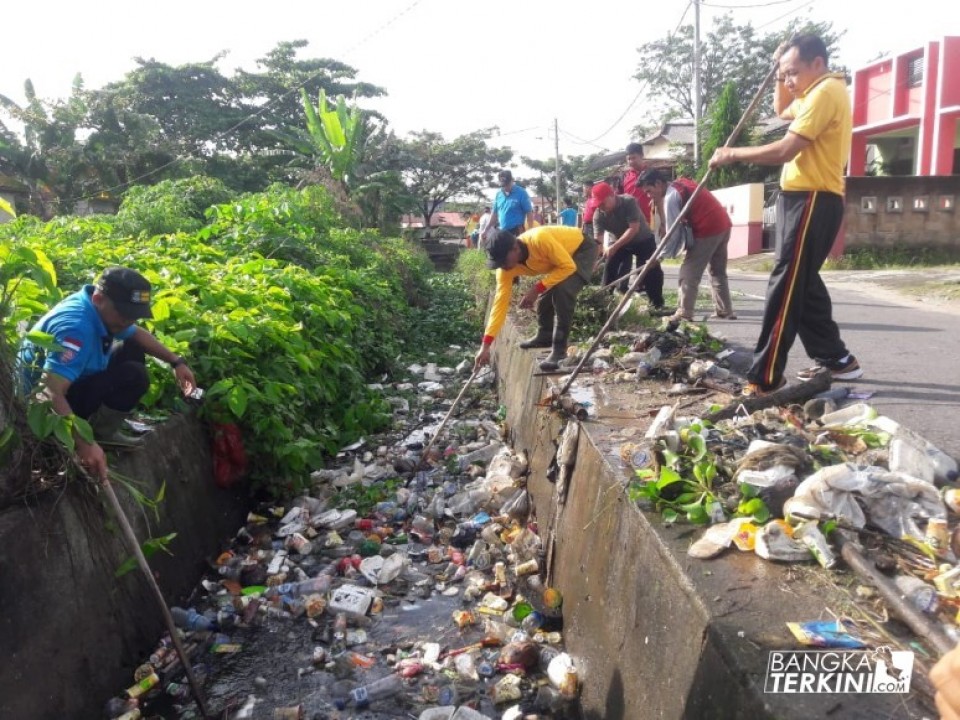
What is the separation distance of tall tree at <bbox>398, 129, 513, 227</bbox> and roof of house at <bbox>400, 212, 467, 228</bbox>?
3452mm

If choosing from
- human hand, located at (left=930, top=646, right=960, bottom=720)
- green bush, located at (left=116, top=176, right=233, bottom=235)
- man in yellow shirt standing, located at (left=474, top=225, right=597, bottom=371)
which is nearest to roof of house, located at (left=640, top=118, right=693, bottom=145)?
green bush, located at (left=116, top=176, right=233, bottom=235)

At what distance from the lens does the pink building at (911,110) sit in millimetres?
16375

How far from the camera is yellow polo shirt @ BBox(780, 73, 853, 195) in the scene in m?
3.28

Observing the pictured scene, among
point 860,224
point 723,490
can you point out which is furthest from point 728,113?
point 723,490

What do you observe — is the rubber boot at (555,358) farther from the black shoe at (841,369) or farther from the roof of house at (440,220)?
the roof of house at (440,220)

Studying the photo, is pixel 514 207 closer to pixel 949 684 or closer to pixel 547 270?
pixel 547 270

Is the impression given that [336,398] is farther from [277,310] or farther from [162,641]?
[162,641]

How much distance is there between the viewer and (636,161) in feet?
24.2

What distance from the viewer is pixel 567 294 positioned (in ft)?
16.6

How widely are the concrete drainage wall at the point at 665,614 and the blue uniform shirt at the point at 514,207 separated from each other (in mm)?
6086

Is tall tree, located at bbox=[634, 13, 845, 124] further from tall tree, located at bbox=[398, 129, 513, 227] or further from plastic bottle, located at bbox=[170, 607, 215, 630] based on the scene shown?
plastic bottle, located at bbox=[170, 607, 215, 630]

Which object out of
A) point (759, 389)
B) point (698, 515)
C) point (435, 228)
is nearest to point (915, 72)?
point (759, 389)

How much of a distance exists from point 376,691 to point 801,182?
316cm

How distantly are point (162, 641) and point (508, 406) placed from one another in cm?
376
